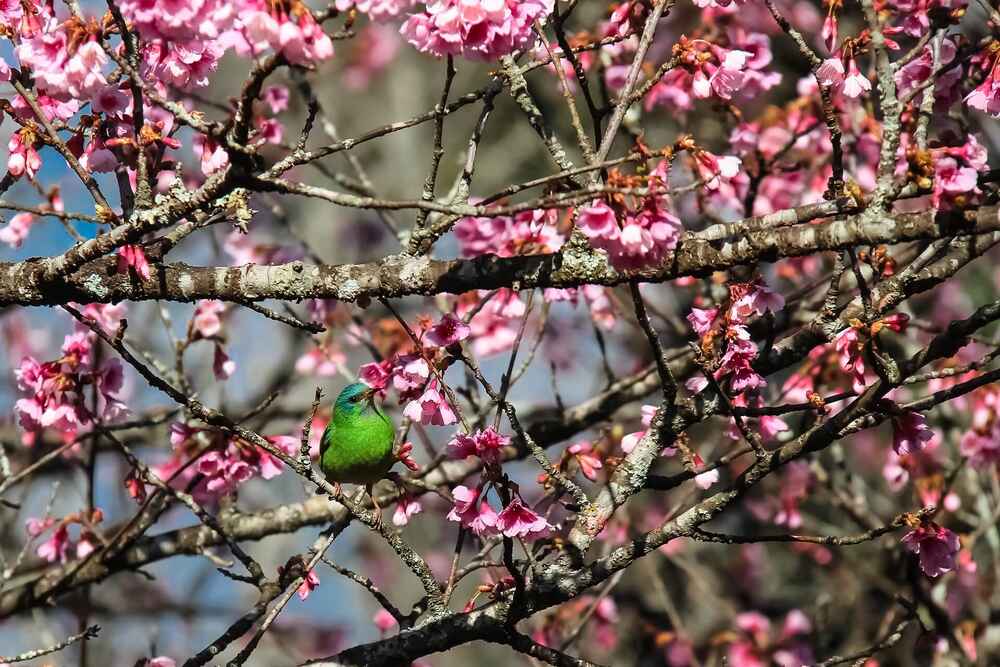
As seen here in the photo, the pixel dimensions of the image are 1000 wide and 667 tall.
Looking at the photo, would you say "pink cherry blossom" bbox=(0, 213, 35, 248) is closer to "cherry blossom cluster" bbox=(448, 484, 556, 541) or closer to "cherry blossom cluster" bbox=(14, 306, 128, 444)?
"cherry blossom cluster" bbox=(14, 306, 128, 444)

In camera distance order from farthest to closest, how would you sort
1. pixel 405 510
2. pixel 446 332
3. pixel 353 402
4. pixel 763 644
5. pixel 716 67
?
1. pixel 763 644
2. pixel 353 402
3. pixel 405 510
4. pixel 716 67
5. pixel 446 332

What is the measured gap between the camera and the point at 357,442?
12.6ft

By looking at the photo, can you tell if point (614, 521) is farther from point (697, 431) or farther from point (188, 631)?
point (188, 631)

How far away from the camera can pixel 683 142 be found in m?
2.58

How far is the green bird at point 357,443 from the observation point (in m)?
3.77

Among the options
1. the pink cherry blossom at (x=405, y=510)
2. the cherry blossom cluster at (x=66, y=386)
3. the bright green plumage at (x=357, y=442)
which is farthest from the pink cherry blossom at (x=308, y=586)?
the cherry blossom cluster at (x=66, y=386)

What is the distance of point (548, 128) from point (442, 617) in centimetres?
145

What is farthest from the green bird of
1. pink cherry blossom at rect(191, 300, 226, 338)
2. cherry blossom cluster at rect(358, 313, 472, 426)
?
cherry blossom cluster at rect(358, 313, 472, 426)

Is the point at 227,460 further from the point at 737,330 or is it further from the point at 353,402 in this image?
the point at 737,330

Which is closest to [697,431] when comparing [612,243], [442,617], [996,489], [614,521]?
[614,521]

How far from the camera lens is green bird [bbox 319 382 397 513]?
3.77 metres

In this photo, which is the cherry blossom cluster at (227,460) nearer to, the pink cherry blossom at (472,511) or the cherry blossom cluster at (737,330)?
the pink cherry blossom at (472,511)

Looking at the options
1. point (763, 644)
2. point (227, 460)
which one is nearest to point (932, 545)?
point (227, 460)

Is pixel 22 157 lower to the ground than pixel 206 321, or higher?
lower
